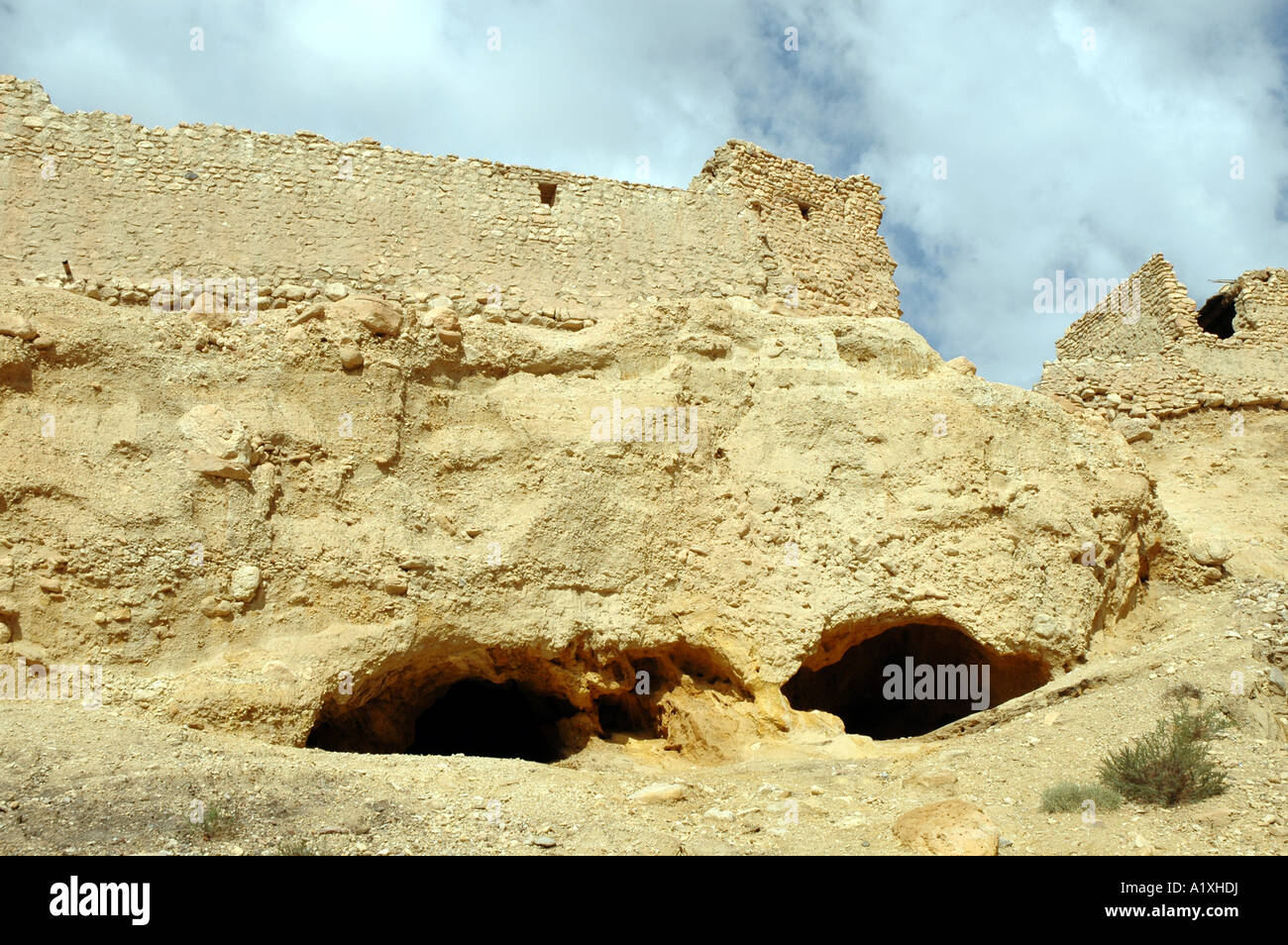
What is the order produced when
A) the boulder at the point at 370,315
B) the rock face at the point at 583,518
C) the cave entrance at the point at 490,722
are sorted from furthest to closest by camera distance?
the cave entrance at the point at 490,722 < the boulder at the point at 370,315 < the rock face at the point at 583,518

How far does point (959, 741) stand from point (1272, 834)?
2.22m

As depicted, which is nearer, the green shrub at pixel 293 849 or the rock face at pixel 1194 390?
the green shrub at pixel 293 849

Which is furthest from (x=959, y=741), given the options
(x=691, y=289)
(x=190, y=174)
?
(x=190, y=174)

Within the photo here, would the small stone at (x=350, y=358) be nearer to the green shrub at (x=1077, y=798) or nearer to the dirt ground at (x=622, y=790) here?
the dirt ground at (x=622, y=790)

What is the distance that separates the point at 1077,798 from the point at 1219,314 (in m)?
13.9

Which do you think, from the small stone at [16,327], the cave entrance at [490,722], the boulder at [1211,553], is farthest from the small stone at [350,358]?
the boulder at [1211,553]

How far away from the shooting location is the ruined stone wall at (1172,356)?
42.4ft

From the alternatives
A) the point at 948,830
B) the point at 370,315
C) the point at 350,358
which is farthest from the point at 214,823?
the point at 370,315

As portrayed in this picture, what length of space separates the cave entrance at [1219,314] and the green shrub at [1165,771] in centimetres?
1234

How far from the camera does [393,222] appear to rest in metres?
9.74

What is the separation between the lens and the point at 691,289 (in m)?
10.6

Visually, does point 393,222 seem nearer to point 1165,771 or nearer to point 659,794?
point 659,794

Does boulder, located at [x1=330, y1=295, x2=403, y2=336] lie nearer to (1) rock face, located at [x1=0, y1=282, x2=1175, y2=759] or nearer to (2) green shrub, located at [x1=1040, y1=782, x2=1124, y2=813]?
(1) rock face, located at [x1=0, y1=282, x2=1175, y2=759]
